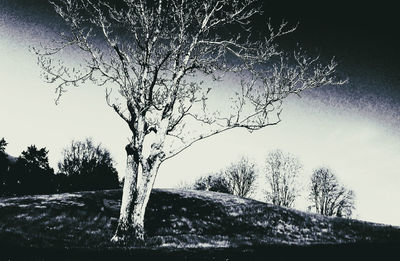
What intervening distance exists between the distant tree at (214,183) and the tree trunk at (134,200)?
60063mm

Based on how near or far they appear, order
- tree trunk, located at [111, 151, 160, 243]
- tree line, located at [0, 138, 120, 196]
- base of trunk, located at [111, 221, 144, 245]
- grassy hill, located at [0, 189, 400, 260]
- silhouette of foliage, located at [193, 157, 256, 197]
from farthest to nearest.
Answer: silhouette of foliage, located at [193, 157, 256, 197], tree line, located at [0, 138, 120, 196], grassy hill, located at [0, 189, 400, 260], tree trunk, located at [111, 151, 160, 243], base of trunk, located at [111, 221, 144, 245]

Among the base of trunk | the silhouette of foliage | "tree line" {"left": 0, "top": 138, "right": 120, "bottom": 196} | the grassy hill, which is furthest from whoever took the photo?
the silhouette of foliage

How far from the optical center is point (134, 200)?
14508mm

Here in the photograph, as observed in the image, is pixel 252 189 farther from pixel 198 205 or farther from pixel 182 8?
pixel 182 8

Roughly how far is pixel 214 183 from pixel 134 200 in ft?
217

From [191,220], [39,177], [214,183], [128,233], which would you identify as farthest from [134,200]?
[214,183]

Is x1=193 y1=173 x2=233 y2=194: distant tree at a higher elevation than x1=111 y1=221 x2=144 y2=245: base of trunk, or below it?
higher

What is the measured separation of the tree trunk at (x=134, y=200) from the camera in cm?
1384

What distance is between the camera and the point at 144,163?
15.0m

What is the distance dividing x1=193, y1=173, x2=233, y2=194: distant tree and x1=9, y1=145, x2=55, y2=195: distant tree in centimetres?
3916

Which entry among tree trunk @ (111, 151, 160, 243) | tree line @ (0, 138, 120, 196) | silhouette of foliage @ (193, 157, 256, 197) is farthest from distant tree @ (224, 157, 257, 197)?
tree trunk @ (111, 151, 160, 243)

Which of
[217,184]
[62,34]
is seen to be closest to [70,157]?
[217,184]

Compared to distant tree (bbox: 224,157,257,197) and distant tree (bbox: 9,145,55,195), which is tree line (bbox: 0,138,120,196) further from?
distant tree (bbox: 224,157,257,197)

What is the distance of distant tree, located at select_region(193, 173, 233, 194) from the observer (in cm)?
7465
